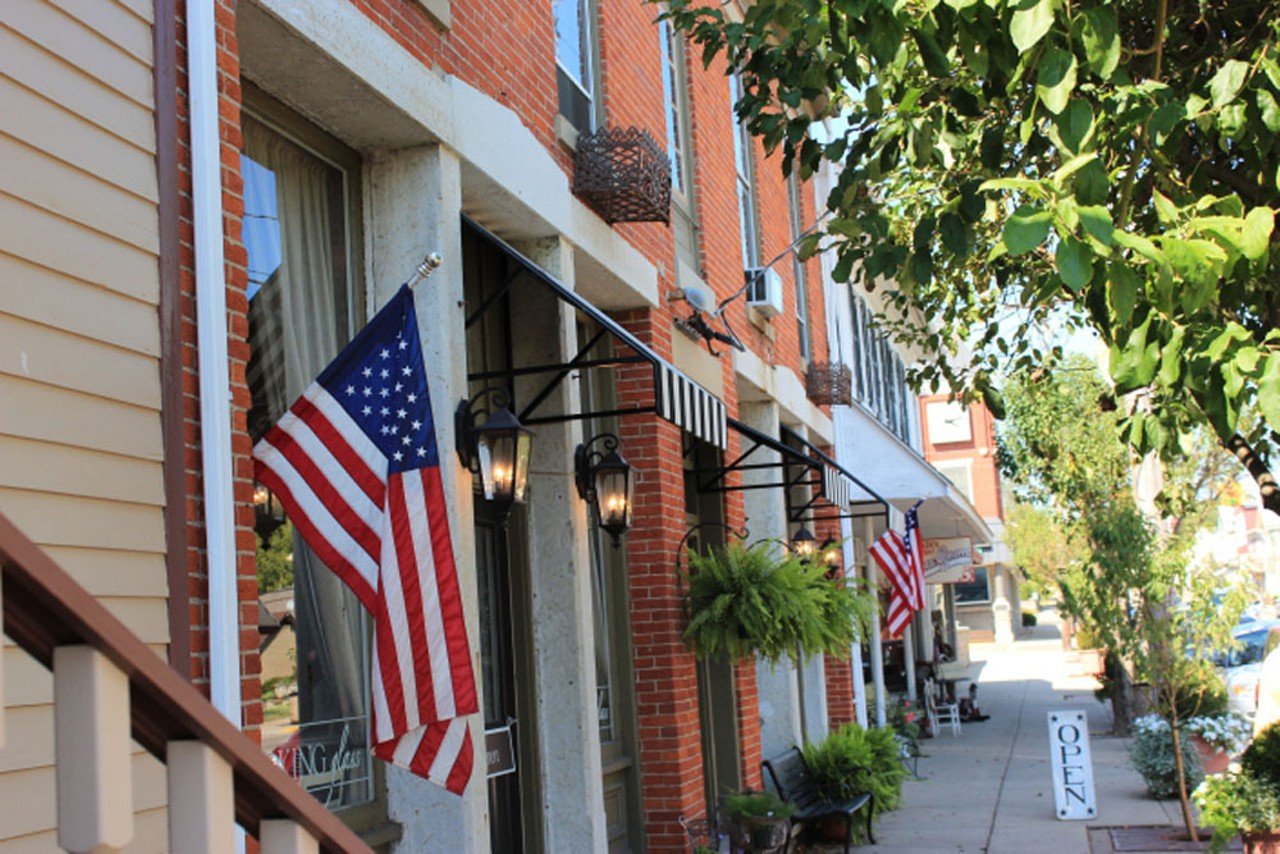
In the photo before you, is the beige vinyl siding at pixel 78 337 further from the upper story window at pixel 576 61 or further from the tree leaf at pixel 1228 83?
the upper story window at pixel 576 61

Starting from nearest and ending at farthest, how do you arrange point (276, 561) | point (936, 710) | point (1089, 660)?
point (276, 561)
point (936, 710)
point (1089, 660)

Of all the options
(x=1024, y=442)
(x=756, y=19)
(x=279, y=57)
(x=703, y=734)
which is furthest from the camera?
(x=1024, y=442)

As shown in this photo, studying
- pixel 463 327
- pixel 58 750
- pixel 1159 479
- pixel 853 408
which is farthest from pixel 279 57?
pixel 1159 479

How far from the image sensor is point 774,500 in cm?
1337

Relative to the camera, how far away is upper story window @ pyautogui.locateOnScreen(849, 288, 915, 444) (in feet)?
67.8

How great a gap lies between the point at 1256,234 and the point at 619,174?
4978 mm

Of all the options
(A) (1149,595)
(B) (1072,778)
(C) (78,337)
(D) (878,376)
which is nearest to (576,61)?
(C) (78,337)

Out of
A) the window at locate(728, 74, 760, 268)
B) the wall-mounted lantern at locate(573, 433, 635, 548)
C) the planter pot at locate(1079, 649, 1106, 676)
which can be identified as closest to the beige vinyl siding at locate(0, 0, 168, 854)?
the wall-mounted lantern at locate(573, 433, 635, 548)

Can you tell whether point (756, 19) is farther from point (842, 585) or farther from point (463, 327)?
point (842, 585)

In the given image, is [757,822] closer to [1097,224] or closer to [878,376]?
[1097,224]

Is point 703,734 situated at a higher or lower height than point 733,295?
lower

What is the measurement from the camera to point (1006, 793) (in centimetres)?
1479

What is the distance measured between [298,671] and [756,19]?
11.0 ft

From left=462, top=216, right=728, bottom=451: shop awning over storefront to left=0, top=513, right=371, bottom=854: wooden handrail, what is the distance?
454 cm
